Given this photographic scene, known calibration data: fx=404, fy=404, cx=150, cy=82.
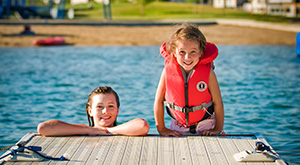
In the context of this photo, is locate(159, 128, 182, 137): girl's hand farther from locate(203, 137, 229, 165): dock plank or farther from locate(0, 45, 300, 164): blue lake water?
locate(0, 45, 300, 164): blue lake water

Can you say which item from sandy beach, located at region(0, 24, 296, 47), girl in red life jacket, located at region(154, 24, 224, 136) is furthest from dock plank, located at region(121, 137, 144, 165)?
sandy beach, located at region(0, 24, 296, 47)

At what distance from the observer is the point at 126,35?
2488 centimetres

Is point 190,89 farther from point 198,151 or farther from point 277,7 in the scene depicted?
point 277,7

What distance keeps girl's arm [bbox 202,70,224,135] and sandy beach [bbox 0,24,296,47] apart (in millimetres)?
15361

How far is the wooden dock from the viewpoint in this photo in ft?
12.3

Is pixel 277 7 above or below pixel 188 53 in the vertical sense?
above

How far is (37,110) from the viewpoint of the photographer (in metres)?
8.44

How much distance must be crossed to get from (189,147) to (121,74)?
876 cm

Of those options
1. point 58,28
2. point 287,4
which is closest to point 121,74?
point 58,28

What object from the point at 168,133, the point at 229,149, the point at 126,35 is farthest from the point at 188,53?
the point at 126,35

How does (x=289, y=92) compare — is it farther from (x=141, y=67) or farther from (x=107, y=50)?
(x=107, y=50)

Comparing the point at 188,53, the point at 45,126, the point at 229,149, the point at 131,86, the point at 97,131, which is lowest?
the point at 131,86

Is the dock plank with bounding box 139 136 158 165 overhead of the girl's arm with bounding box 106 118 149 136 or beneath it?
beneath

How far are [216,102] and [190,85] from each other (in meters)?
0.36
